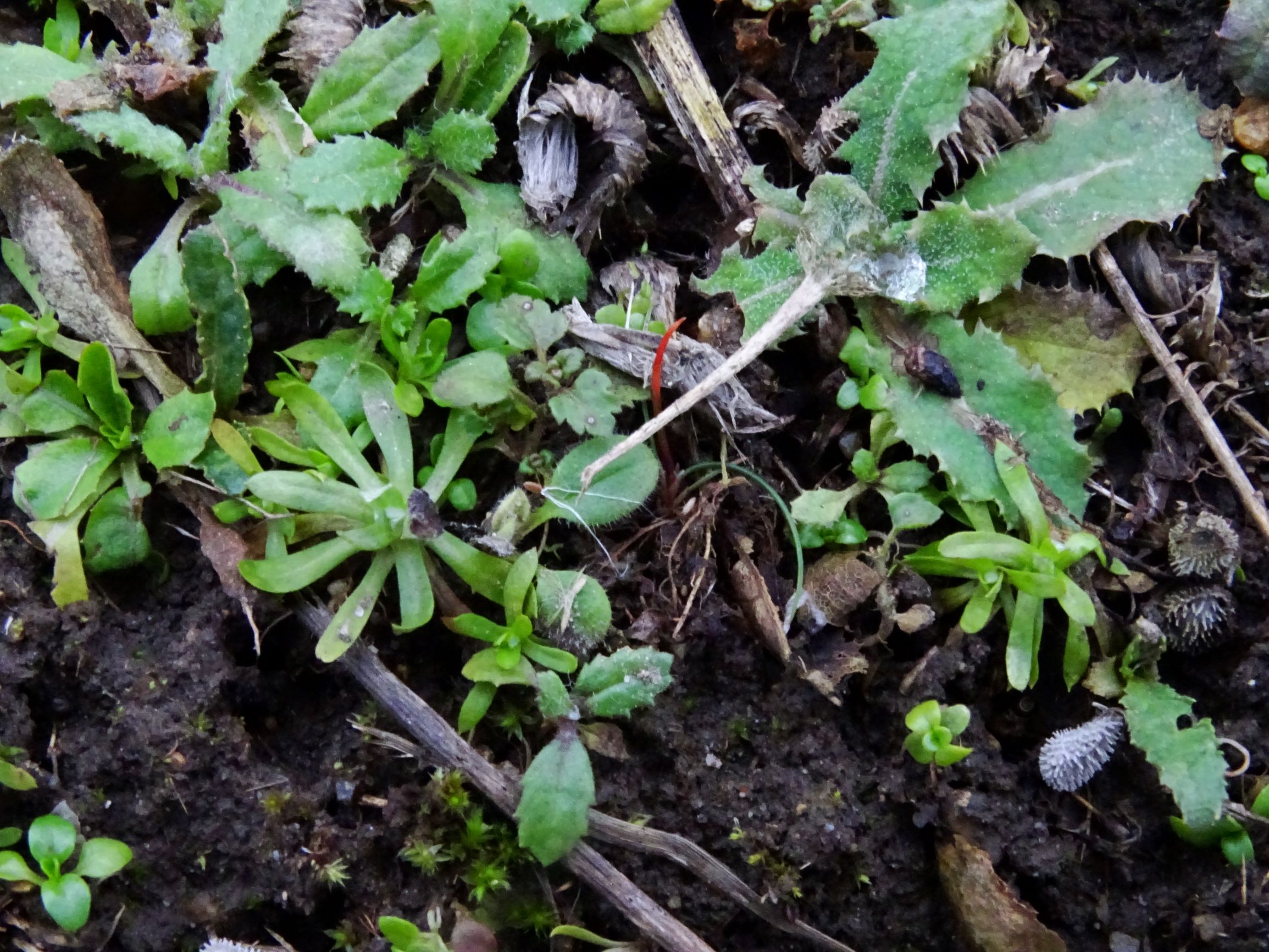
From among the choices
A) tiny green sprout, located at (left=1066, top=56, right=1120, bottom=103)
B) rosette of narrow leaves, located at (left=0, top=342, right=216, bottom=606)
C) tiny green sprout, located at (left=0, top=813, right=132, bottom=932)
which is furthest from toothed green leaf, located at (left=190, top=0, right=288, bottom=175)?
tiny green sprout, located at (left=1066, top=56, right=1120, bottom=103)

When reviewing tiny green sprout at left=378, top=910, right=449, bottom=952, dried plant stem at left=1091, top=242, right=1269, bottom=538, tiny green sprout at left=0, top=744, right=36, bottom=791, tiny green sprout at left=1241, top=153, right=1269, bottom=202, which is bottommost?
tiny green sprout at left=378, top=910, right=449, bottom=952

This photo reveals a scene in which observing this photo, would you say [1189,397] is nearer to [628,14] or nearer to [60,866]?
[628,14]

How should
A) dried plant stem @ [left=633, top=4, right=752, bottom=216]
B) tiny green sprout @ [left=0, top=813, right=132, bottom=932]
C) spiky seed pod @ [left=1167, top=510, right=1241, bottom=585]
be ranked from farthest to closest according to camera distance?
1. dried plant stem @ [left=633, top=4, right=752, bottom=216]
2. spiky seed pod @ [left=1167, top=510, right=1241, bottom=585]
3. tiny green sprout @ [left=0, top=813, right=132, bottom=932]

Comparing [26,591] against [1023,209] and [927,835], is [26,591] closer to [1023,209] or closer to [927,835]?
[927,835]

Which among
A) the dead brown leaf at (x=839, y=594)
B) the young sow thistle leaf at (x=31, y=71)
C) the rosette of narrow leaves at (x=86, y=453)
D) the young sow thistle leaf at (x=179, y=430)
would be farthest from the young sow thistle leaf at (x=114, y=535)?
the dead brown leaf at (x=839, y=594)

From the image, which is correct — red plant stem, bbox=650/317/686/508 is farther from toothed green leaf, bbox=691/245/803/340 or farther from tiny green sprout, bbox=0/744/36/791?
tiny green sprout, bbox=0/744/36/791
